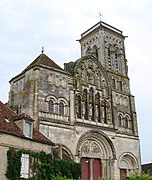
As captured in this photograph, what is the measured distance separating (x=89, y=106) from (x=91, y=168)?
617cm

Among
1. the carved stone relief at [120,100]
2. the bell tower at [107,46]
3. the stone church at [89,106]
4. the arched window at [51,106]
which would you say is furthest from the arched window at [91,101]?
the arched window at [51,106]

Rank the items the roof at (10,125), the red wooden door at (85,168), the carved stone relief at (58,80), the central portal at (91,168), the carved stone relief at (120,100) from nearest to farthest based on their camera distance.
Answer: the roof at (10,125) < the carved stone relief at (58,80) < the red wooden door at (85,168) < the central portal at (91,168) < the carved stone relief at (120,100)

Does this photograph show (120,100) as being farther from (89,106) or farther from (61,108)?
(61,108)

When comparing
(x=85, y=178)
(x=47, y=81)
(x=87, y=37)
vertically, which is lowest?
(x=85, y=178)

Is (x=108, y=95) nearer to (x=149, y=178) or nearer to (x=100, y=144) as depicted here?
(x=100, y=144)

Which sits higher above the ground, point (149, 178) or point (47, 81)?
point (47, 81)

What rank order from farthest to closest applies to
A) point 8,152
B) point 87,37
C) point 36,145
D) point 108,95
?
point 87,37 < point 108,95 < point 36,145 < point 8,152

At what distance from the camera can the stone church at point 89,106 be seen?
2755 cm

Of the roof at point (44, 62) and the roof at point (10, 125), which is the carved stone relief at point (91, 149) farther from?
the roof at point (10, 125)

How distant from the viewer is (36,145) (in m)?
21.0

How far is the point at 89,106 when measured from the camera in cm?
3133

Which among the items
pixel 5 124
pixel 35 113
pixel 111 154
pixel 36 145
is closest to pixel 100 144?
pixel 111 154

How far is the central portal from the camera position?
2927cm

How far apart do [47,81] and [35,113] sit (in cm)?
367
